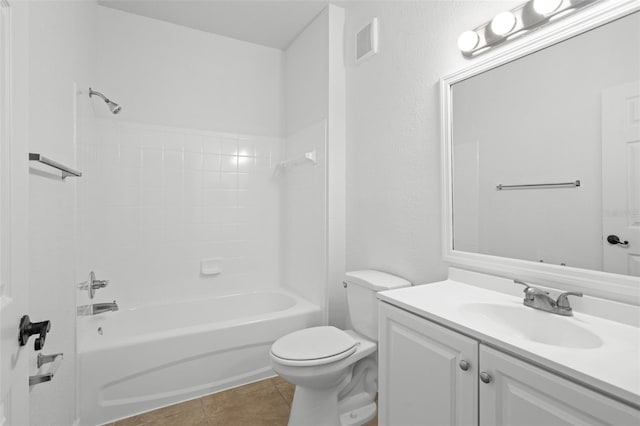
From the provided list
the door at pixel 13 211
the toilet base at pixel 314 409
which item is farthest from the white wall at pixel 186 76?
the toilet base at pixel 314 409

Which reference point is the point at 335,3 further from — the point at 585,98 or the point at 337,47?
the point at 585,98

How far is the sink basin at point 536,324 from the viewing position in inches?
38.2

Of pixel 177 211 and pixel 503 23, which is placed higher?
pixel 503 23

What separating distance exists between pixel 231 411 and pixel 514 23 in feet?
7.88

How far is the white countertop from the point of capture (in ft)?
2.25

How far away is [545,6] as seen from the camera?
3.77 ft

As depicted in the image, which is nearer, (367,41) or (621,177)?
(621,177)

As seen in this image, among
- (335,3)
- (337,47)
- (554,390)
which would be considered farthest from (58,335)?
(335,3)

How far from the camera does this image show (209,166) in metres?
2.72

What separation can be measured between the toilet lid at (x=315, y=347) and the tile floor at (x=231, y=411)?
468 millimetres

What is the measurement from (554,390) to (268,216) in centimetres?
248

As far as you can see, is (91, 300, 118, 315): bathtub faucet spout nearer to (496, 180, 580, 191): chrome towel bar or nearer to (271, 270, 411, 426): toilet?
(271, 270, 411, 426): toilet

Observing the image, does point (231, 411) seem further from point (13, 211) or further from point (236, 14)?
point (236, 14)

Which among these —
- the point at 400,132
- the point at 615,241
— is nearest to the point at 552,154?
the point at 615,241
